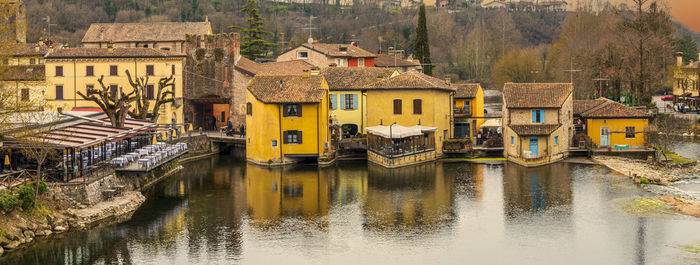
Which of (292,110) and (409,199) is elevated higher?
(292,110)

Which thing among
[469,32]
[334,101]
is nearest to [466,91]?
[334,101]

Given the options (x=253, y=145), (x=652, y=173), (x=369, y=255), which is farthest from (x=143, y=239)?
(x=652, y=173)

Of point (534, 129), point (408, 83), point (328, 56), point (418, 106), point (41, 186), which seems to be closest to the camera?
point (41, 186)

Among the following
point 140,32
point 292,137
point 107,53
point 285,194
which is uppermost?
point 140,32

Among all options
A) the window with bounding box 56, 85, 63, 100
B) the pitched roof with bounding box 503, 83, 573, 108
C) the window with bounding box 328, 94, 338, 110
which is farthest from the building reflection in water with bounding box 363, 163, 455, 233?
the window with bounding box 56, 85, 63, 100

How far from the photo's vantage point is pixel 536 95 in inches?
2196

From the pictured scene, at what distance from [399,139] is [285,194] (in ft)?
38.2

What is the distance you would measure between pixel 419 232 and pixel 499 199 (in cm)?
860

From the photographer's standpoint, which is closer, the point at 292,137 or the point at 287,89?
the point at 292,137

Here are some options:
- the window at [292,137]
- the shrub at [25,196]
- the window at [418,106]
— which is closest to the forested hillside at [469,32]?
the window at [418,106]

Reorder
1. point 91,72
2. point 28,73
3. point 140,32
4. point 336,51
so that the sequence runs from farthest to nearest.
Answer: point 336,51, point 140,32, point 28,73, point 91,72

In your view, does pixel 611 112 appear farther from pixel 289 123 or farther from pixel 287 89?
pixel 287 89

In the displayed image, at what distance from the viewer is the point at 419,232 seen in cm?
3497

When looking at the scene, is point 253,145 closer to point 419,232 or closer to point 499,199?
point 499,199
